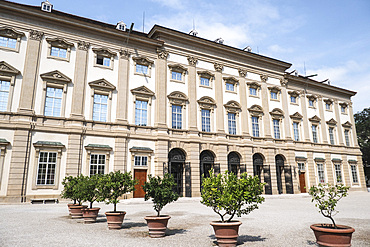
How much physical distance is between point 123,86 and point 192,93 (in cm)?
709

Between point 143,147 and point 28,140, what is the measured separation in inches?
356

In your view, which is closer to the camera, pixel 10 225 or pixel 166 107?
pixel 10 225

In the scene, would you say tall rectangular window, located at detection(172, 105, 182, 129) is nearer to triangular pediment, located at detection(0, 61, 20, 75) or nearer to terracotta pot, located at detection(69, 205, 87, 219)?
triangular pediment, located at detection(0, 61, 20, 75)

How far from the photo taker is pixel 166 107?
25.8 m

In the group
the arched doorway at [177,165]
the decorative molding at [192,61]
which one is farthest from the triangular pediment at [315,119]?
the arched doorway at [177,165]

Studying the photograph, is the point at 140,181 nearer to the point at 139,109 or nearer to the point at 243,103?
the point at 139,109

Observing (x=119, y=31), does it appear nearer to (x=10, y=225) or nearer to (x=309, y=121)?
(x=10, y=225)

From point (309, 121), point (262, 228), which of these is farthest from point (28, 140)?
point (309, 121)

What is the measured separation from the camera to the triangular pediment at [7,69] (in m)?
20.2

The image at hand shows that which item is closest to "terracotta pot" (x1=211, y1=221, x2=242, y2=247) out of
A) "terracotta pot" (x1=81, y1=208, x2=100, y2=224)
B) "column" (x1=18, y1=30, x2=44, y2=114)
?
"terracotta pot" (x1=81, y1=208, x2=100, y2=224)

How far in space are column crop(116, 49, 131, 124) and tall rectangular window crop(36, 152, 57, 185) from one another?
6085 millimetres

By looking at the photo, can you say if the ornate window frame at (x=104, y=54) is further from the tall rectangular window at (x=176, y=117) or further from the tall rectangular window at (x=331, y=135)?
the tall rectangular window at (x=331, y=135)

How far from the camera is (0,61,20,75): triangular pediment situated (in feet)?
66.3

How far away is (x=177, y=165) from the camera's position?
84.8 feet
